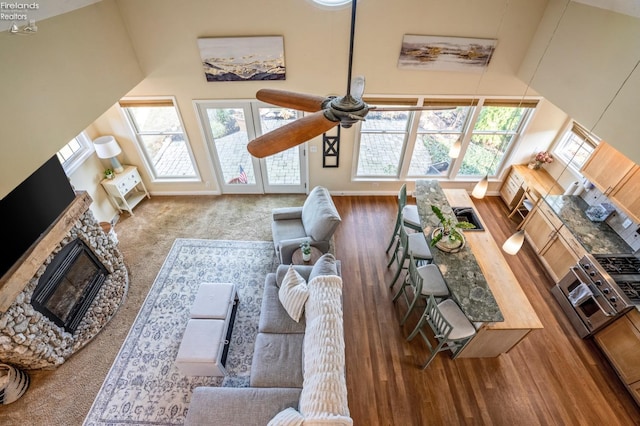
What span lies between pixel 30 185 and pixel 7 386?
211 cm

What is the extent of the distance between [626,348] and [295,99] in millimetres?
4480

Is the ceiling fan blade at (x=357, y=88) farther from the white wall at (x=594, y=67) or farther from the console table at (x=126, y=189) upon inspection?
the console table at (x=126, y=189)

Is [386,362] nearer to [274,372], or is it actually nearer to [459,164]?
[274,372]

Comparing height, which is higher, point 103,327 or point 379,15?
point 379,15

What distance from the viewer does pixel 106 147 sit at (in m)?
4.76

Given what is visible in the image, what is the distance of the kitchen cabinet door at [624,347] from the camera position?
3.22 m

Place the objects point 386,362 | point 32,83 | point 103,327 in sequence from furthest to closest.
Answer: point 103,327, point 386,362, point 32,83

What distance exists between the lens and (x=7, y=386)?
10.1 feet

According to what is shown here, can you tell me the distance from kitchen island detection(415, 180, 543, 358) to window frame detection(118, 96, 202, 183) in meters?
4.19

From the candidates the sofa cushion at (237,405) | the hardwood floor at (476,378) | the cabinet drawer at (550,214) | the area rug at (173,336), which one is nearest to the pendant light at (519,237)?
the cabinet drawer at (550,214)

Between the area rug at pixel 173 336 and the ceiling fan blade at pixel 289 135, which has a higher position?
the ceiling fan blade at pixel 289 135

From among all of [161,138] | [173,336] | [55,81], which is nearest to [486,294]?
[173,336]

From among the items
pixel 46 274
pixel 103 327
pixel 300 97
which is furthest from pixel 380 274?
pixel 46 274

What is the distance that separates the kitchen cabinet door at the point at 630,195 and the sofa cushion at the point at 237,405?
4.38 metres
